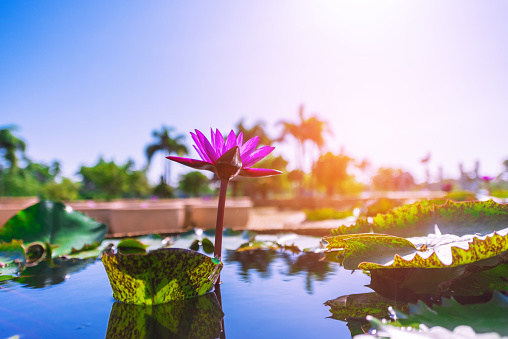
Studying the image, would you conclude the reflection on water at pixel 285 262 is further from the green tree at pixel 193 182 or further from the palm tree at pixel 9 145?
the green tree at pixel 193 182

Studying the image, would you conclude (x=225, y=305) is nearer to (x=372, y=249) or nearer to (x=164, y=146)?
(x=372, y=249)

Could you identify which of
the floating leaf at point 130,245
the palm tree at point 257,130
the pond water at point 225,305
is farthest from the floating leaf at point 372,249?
the palm tree at point 257,130

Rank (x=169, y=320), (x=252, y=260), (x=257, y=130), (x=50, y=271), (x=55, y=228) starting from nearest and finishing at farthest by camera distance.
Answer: (x=169, y=320)
(x=50, y=271)
(x=252, y=260)
(x=55, y=228)
(x=257, y=130)

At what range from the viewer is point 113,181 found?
118ft

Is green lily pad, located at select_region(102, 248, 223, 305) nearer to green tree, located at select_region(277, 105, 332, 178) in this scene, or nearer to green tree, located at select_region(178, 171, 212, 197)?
green tree, located at select_region(277, 105, 332, 178)

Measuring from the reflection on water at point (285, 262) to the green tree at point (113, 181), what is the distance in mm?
35428

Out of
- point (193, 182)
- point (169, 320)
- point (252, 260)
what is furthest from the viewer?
point (193, 182)

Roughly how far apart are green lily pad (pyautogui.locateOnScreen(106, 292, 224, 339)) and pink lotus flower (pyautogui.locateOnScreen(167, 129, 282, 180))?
0.93ft

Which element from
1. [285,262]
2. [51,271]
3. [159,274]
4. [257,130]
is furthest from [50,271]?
[257,130]

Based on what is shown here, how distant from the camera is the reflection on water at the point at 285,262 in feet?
3.04

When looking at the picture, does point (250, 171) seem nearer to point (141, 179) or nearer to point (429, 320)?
point (429, 320)

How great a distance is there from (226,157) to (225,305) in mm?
329

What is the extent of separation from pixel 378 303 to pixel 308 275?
0.27 metres

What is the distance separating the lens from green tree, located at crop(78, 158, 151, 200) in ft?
118
